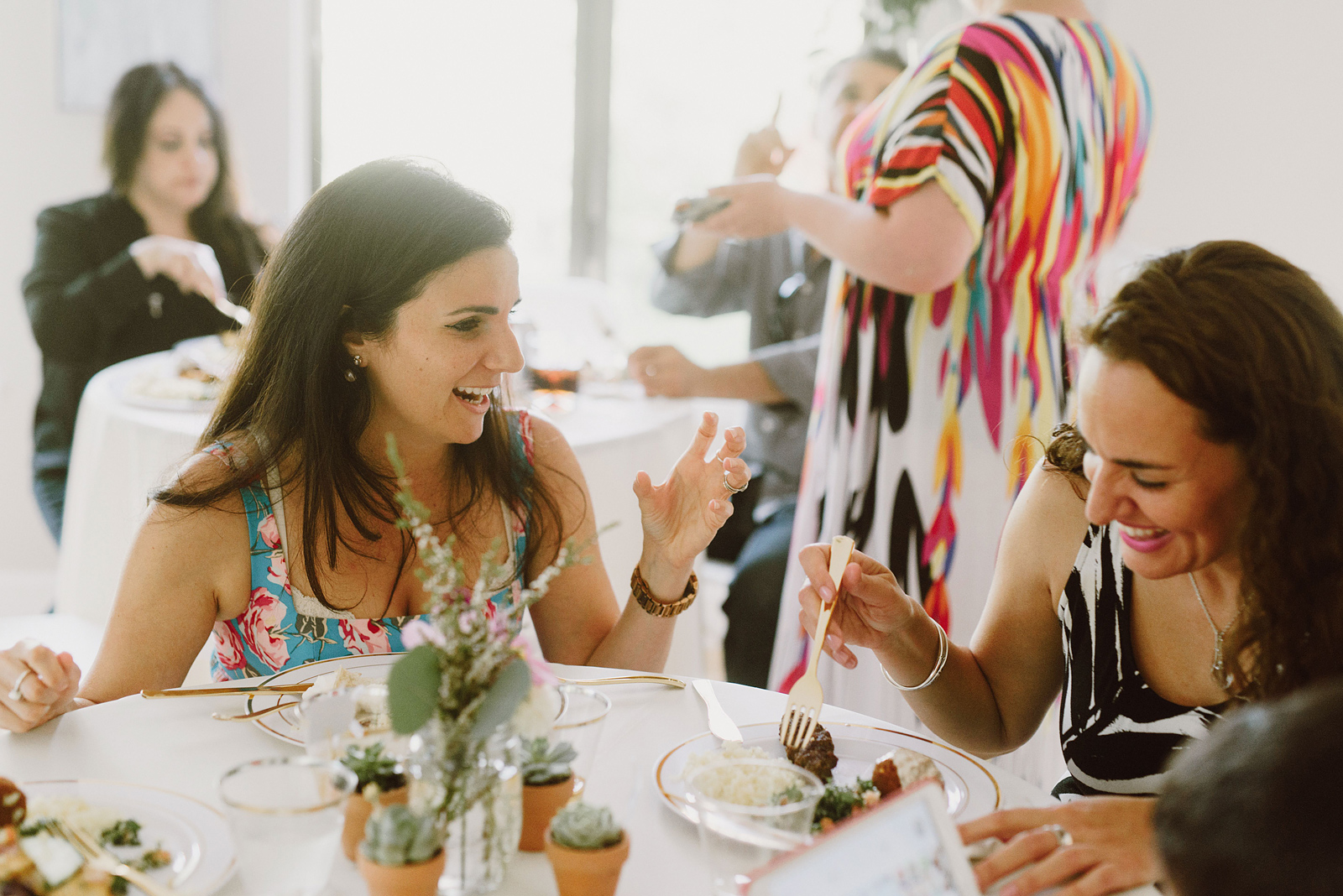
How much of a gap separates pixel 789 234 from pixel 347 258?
6.35ft

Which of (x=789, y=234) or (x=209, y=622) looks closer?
(x=209, y=622)

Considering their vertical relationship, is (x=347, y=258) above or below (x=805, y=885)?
above

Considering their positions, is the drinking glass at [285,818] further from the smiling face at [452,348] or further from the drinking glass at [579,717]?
the smiling face at [452,348]

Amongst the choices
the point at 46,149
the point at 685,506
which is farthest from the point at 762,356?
the point at 46,149

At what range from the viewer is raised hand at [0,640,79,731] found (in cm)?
100

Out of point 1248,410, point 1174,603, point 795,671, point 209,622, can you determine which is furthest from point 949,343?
point 209,622

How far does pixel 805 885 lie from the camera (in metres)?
0.67

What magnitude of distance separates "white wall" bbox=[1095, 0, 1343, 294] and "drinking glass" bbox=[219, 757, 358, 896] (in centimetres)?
280

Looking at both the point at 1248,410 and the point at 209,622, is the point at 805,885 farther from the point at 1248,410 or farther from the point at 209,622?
the point at 209,622

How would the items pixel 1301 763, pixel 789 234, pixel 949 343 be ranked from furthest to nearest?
pixel 789 234 < pixel 949 343 < pixel 1301 763

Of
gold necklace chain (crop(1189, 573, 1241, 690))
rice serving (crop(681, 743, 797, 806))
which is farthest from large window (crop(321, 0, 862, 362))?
rice serving (crop(681, 743, 797, 806))

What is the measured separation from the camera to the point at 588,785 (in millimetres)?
952

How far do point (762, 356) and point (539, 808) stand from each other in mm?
1980

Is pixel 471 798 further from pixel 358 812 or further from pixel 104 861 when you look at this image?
pixel 104 861
